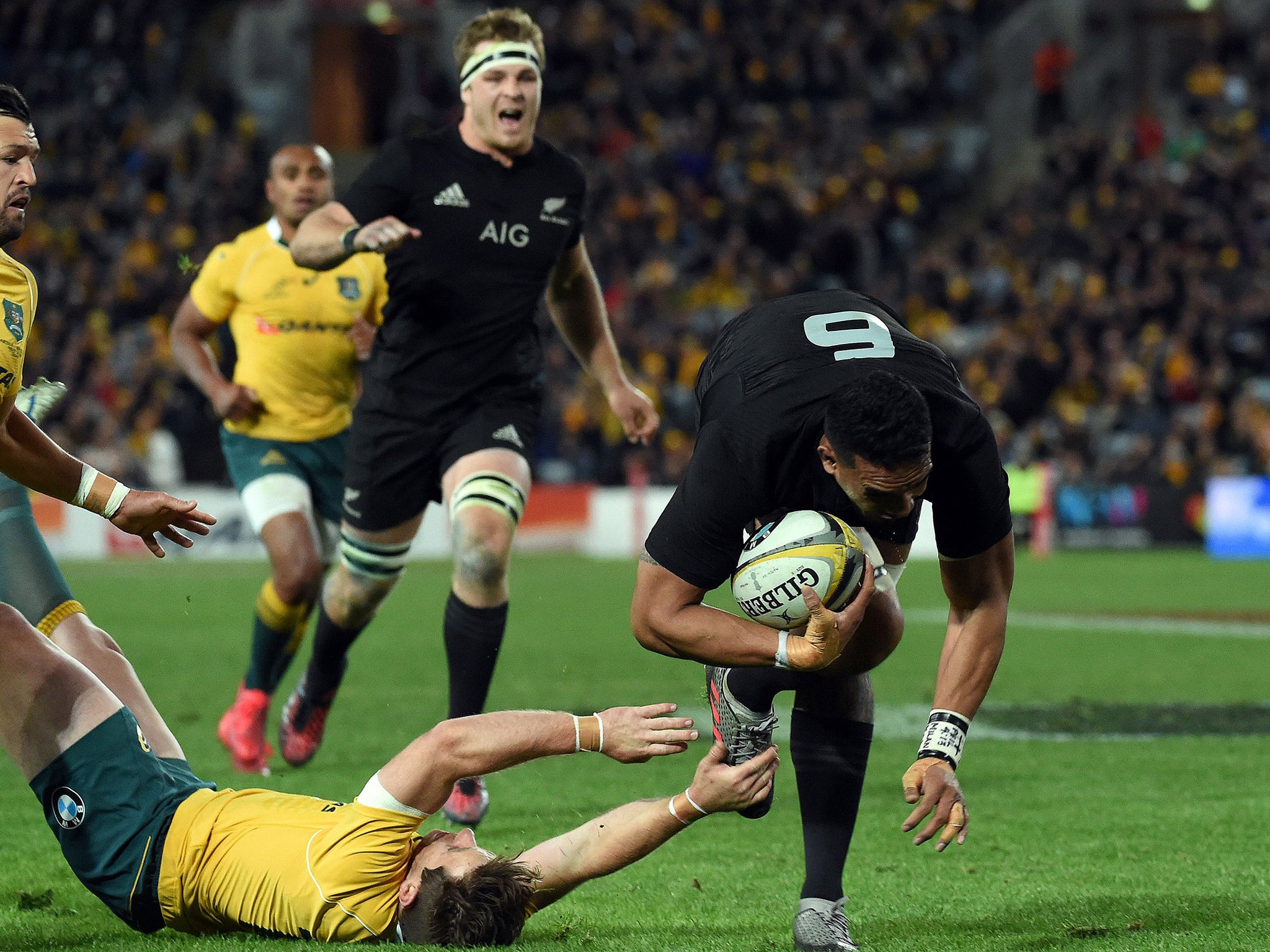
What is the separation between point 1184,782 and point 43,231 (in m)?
23.3

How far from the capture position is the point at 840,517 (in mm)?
4215

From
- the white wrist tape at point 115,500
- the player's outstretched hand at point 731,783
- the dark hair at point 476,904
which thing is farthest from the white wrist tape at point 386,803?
the white wrist tape at point 115,500

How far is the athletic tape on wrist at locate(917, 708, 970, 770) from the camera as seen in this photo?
13.6ft

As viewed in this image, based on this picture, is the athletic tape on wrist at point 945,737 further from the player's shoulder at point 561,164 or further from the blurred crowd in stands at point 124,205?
the blurred crowd in stands at point 124,205

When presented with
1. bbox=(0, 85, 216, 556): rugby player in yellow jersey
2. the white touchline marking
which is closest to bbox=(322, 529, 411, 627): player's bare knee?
bbox=(0, 85, 216, 556): rugby player in yellow jersey

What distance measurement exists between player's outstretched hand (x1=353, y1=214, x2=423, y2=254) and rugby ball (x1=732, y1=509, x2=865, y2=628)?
200 centimetres

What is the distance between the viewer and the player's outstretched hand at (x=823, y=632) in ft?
13.0

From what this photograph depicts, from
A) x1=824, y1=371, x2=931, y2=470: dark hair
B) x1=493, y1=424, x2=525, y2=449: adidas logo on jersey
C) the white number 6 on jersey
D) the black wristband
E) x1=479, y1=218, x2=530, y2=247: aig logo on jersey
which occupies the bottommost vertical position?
x1=493, y1=424, x2=525, y2=449: adidas logo on jersey

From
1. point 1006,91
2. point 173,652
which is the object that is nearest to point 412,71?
point 1006,91

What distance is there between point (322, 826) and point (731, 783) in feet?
3.24

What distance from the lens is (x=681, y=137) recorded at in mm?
28156

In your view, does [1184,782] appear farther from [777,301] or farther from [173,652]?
[173,652]

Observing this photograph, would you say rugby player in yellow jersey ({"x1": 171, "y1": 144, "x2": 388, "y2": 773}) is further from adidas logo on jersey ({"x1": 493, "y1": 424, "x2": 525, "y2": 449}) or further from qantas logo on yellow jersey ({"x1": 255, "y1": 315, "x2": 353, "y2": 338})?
adidas logo on jersey ({"x1": 493, "y1": 424, "x2": 525, "y2": 449})

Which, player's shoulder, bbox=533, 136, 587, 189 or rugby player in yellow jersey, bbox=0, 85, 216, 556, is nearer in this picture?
rugby player in yellow jersey, bbox=0, 85, 216, 556
